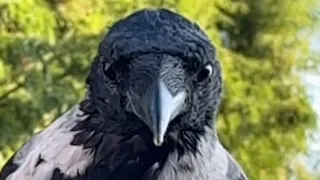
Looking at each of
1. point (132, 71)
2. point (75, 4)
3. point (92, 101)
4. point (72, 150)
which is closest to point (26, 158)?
point (72, 150)

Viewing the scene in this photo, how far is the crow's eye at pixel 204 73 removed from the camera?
2.11 meters

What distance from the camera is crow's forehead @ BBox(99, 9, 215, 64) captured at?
2.08 meters

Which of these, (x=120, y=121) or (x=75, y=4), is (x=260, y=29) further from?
(x=120, y=121)

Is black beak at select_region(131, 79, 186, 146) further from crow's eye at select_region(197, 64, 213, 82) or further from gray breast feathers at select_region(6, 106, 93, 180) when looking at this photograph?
gray breast feathers at select_region(6, 106, 93, 180)

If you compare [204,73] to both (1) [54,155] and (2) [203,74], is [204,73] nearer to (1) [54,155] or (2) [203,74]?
(2) [203,74]

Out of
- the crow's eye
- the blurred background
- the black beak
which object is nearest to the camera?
the black beak

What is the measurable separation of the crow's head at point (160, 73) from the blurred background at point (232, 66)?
2635 millimetres

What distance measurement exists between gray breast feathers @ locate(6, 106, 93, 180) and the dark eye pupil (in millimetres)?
349

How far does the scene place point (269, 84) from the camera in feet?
24.1

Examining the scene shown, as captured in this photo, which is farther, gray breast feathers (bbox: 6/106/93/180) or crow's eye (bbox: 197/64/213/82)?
gray breast feathers (bbox: 6/106/93/180)

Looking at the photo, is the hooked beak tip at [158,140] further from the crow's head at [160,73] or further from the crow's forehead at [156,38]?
the crow's forehead at [156,38]

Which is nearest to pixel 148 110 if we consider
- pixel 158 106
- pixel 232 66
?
pixel 158 106

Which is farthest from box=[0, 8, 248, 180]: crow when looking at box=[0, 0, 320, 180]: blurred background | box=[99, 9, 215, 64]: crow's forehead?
box=[0, 0, 320, 180]: blurred background

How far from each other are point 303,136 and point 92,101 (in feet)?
18.1
